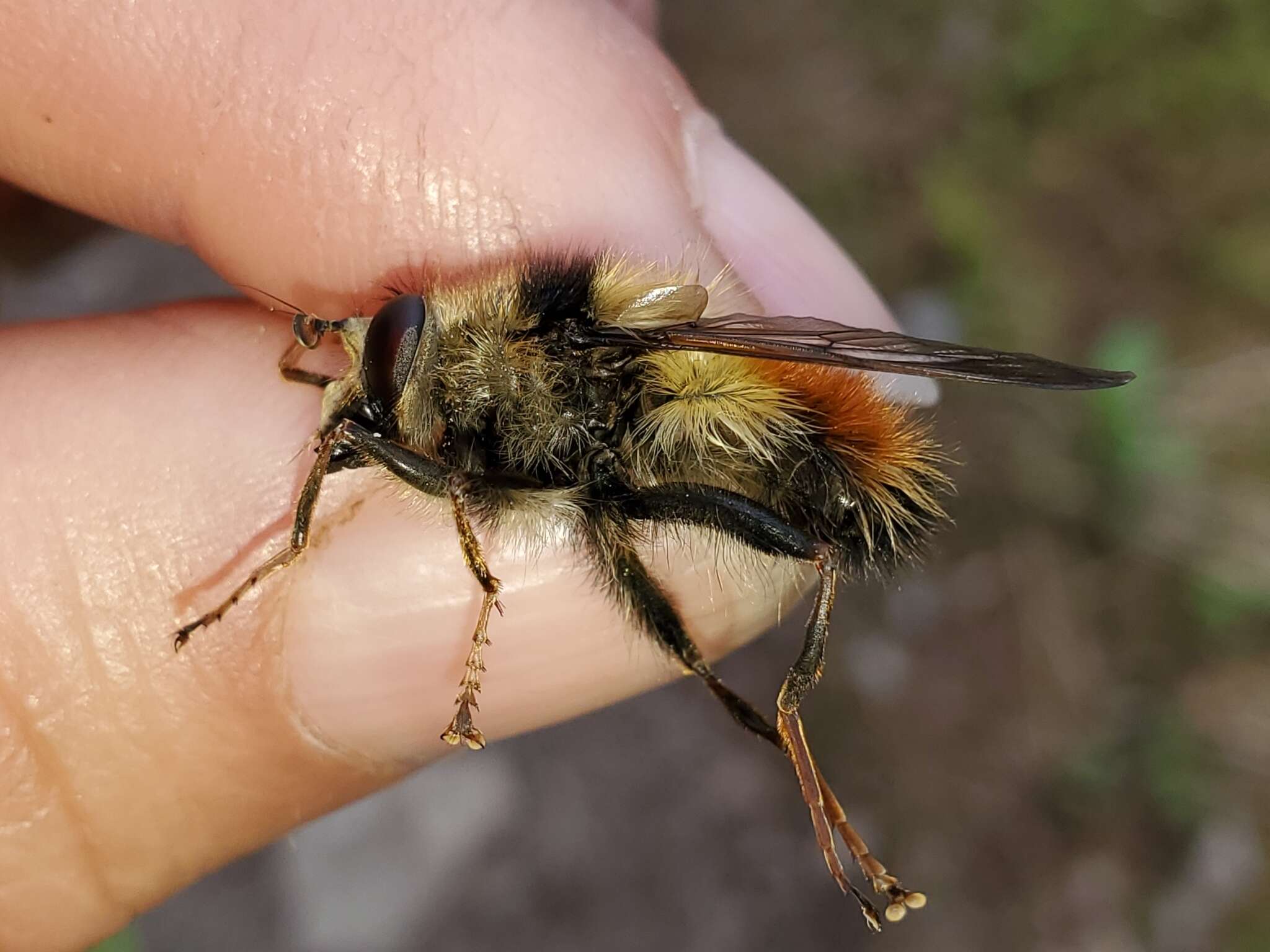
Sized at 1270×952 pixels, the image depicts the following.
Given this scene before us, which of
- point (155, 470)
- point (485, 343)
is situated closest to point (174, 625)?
point (155, 470)

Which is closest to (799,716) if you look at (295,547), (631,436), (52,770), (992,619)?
(631,436)

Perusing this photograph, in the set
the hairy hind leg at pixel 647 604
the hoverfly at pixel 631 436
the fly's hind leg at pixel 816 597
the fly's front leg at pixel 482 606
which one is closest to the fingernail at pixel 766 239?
the hoverfly at pixel 631 436

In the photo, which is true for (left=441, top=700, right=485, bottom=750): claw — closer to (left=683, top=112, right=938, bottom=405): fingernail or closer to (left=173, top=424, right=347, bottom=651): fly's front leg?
(left=173, top=424, right=347, bottom=651): fly's front leg

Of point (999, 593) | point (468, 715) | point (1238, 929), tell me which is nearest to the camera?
point (468, 715)

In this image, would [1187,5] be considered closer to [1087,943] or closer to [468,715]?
[1087,943]

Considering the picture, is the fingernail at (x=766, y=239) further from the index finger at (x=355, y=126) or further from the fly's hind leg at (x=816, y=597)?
the fly's hind leg at (x=816, y=597)

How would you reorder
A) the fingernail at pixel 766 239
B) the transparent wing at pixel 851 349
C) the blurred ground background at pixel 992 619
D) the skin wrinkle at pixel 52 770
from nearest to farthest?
1. the transparent wing at pixel 851 349
2. the skin wrinkle at pixel 52 770
3. the fingernail at pixel 766 239
4. the blurred ground background at pixel 992 619
